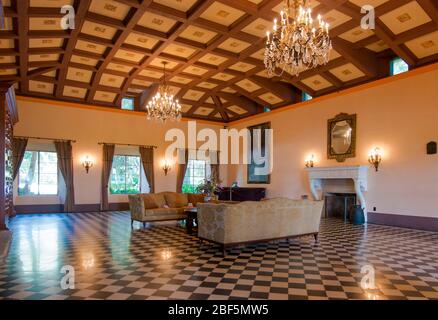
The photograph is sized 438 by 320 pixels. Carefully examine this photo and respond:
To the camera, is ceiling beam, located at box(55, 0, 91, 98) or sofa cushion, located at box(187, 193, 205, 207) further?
sofa cushion, located at box(187, 193, 205, 207)

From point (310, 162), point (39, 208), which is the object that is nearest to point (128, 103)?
point (39, 208)

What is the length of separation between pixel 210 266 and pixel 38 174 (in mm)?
9124

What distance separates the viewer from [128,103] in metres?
13.0

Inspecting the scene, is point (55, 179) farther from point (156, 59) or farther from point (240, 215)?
point (240, 215)

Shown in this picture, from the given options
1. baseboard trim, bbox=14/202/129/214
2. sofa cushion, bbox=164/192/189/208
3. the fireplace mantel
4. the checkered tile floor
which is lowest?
the checkered tile floor

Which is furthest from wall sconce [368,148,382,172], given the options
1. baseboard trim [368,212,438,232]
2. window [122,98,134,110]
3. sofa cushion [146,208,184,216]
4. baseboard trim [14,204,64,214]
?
baseboard trim [14,204,64,214]

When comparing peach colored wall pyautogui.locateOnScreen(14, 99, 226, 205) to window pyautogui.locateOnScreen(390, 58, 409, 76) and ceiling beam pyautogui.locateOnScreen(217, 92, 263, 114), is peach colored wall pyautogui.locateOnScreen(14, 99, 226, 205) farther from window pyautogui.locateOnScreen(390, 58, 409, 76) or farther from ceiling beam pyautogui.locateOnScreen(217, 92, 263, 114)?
window pyautogui.locateOnScreen(390, 58, 409, 76)

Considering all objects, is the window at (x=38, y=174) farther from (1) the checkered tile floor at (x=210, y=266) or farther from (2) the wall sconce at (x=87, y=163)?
(1) the checkered tile floor at (x=210, y=266)

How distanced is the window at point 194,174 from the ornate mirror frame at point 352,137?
602 cm

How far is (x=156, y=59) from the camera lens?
9766 millimetres

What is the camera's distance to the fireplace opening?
31.7 ft

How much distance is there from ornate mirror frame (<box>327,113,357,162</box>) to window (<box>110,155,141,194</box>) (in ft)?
24.6
